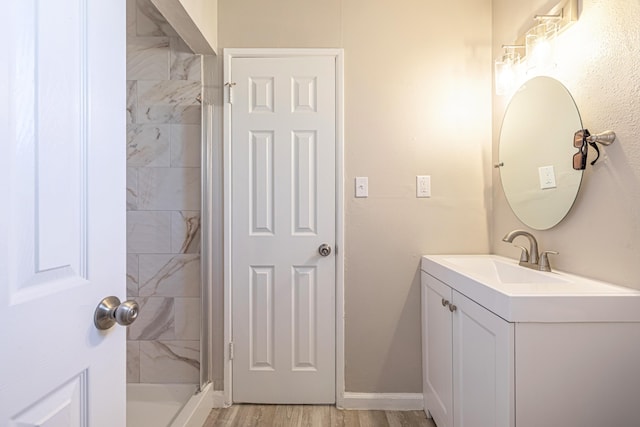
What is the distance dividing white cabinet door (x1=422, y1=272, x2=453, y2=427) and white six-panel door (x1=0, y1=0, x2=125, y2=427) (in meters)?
1.27

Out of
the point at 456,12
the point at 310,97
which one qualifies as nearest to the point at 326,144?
the point at 310,97

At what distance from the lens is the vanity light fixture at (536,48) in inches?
53.5

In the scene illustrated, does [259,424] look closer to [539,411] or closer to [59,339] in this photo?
[539,411]

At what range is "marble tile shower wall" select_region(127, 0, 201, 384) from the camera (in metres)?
2.00

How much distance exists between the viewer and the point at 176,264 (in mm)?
2016

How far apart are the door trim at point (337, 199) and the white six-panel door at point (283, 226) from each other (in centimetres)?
3

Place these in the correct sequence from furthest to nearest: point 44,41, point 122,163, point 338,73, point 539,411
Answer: point 338,73
point 539,411
point 122,163
point 44,41

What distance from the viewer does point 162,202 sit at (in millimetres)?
2010

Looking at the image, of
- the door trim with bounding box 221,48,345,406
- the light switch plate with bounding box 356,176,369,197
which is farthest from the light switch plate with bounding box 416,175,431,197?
the door trim with bounding box 221,48,345,406

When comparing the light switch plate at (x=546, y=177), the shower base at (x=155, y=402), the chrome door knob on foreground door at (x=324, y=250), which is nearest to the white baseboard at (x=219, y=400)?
the shower base at (x=155, y=402)

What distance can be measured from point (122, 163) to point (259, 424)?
5.15 ft

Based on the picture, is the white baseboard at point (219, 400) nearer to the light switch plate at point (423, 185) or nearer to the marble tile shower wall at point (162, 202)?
the marble tile shower wall at point (162, 202)

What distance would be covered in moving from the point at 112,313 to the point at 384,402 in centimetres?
170

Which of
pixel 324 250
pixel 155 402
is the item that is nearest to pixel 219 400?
pixel 155 402
